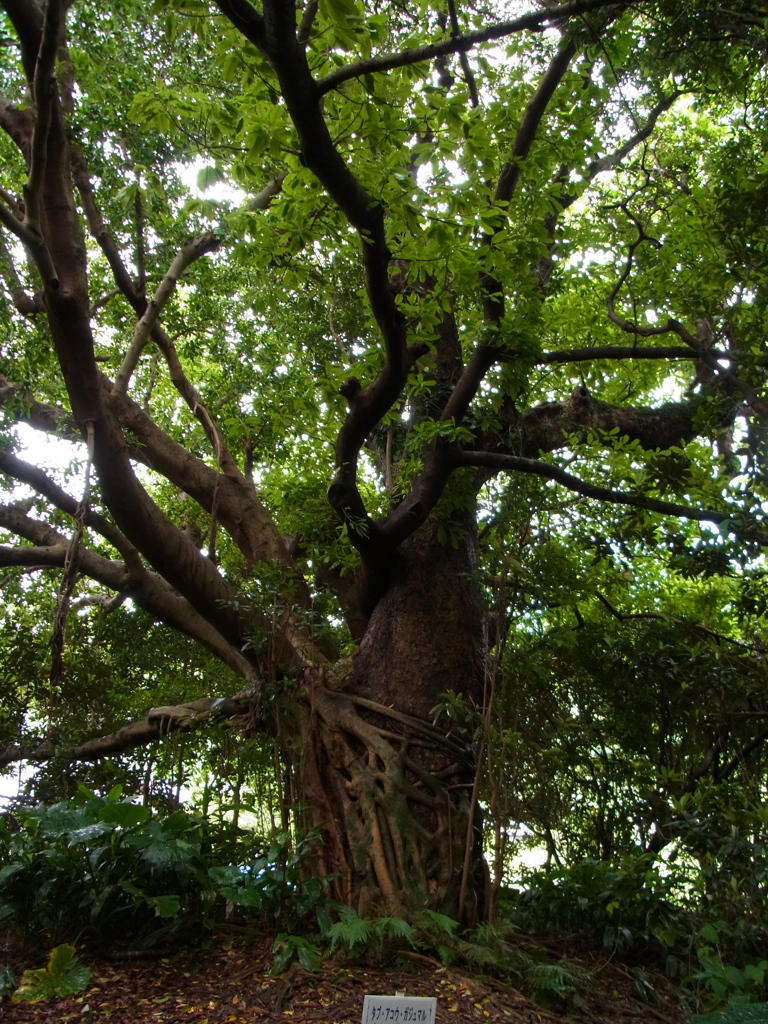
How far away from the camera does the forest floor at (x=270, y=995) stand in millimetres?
3033

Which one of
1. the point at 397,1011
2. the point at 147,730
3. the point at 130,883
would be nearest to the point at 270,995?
the point at 130,883

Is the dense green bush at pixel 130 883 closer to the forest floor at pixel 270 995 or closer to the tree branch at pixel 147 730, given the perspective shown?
the forest floor at pixel 270 995

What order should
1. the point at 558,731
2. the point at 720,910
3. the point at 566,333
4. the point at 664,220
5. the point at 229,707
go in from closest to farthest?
the point at 720,910
the point at 558,731
the point at 229,707
the point at 664,220
the point at 566,333

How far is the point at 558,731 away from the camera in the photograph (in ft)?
15.9

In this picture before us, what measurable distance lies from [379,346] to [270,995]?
3.83 metres

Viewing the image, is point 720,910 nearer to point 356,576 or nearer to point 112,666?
point 356,576

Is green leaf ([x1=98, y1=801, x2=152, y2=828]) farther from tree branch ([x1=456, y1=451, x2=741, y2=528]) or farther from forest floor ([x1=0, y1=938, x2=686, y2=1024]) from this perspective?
tree branch ([x1=456, y1=451, x2=741, y2=528])

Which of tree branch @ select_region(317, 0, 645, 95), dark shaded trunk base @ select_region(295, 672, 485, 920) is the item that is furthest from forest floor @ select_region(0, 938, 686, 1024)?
tree branch @ select_region(317, 0, 645, 95)

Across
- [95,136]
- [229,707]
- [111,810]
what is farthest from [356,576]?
[95,136]

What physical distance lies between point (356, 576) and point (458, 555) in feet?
2.64

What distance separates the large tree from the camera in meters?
3.72

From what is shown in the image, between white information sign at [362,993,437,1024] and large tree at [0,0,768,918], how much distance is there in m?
1.46

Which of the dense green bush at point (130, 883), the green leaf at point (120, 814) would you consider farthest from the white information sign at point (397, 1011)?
the green leaf at point (120, 814)

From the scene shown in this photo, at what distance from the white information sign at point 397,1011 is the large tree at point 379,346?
4.79 ft
